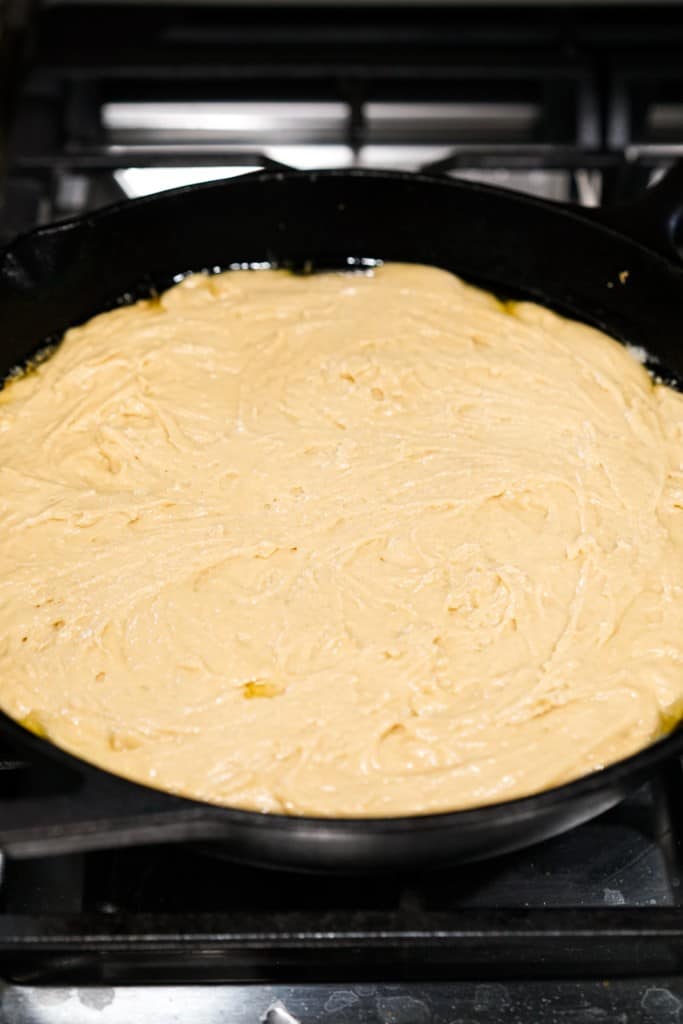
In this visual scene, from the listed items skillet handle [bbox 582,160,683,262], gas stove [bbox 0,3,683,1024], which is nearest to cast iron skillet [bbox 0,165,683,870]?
skillet handle [bbox 582,160,683,262]

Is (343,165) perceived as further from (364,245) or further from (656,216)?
(656,216)

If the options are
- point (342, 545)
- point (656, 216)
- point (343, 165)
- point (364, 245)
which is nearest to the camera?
point (342, 545)

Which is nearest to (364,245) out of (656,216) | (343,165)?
(343,165)

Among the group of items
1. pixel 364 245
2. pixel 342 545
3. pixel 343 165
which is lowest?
pixel 342 545

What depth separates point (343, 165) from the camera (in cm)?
265

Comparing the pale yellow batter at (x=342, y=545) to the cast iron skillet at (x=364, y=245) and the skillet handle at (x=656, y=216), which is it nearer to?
the cast iron skillet at (x=364, y=245)

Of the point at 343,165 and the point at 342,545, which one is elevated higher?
the point at 343,165

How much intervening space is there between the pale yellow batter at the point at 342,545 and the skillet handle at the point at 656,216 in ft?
0.64

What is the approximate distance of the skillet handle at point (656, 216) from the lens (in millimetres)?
2027

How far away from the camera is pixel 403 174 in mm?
2178

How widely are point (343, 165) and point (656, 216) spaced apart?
86cm

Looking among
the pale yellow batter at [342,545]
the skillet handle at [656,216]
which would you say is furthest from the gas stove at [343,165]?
the skillet handle at [656,216]

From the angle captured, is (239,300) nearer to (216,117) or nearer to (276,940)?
(216,117)

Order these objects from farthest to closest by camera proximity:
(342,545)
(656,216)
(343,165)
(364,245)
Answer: (343,165)
(364,245)
(656,216)
(342,545)
